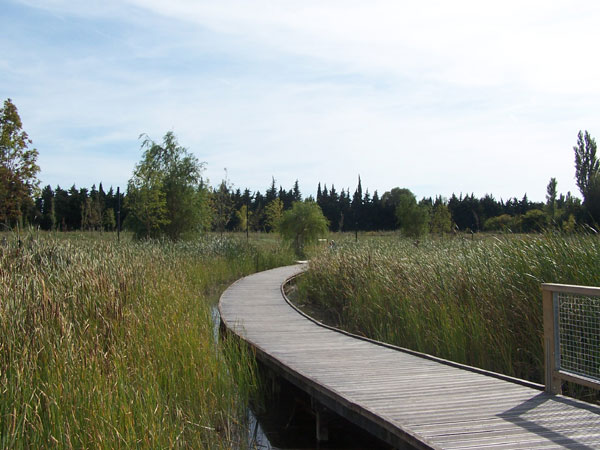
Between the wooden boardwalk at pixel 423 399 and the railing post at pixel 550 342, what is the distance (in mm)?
120

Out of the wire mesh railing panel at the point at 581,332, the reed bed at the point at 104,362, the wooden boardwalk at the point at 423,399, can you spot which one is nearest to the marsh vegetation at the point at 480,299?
the wire mesh railing panel at the point at 581,332

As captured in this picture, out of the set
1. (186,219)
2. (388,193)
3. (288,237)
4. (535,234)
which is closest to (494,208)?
(388,193)

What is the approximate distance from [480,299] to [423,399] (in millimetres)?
2544

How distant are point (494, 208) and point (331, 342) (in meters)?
47.7

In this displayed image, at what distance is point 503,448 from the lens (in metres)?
3.03

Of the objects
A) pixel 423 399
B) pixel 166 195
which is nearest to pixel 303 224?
pixel 166 195

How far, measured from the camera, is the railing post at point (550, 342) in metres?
3.96

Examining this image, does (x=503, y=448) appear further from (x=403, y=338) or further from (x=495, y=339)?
(x=403, y=338)

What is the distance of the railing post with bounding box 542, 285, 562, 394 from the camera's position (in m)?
3.96

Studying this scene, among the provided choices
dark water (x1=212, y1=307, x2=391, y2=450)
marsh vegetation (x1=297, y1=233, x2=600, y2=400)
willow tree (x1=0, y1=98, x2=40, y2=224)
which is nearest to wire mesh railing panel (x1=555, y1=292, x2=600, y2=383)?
marsh vegetation (x1=297, y1=233, x2=600, y2=400)

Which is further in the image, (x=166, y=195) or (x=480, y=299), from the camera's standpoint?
(x=166, y=195)

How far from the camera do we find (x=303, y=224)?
21672 millimetres

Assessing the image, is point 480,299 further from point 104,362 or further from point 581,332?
point 104,362

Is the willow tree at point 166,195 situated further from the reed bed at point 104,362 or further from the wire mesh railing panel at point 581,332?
the wire mesh railing panel at point 581,332
